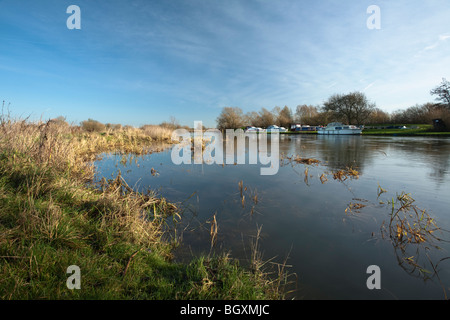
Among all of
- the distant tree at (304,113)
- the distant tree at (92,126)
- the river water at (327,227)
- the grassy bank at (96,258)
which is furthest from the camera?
the distant tree at (304,113)

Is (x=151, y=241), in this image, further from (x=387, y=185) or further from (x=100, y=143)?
A: (x=100, y=143)

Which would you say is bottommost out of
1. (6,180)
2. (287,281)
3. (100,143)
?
(287,281)

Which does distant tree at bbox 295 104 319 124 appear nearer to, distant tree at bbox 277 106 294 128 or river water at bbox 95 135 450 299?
distant tree at bbox 277 106 294 128

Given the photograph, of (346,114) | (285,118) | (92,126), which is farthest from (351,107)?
(92,126)

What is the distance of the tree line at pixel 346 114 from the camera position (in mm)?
41222

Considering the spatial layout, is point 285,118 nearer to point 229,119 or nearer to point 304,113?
point 304,113

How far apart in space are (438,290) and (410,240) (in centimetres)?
114

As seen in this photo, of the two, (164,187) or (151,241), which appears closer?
(151,241)

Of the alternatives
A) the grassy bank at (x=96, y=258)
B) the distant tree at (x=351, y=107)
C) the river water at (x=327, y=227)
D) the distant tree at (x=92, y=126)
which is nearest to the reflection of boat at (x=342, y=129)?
the distant tree at (x=351, y=107)

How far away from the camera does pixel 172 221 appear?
3.96 m

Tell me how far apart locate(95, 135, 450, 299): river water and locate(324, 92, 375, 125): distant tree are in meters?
47.8

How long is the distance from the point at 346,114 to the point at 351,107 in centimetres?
190

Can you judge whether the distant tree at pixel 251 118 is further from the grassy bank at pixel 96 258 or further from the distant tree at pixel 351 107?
the grassy bank at pixel 96 258
